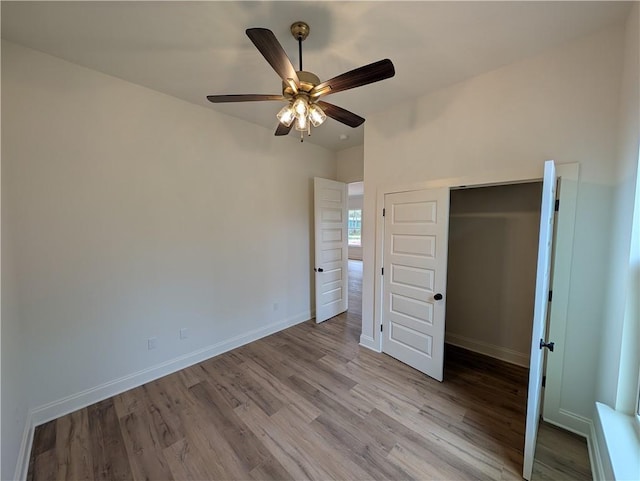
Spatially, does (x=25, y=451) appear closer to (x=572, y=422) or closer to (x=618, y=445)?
(x=618, y=445)

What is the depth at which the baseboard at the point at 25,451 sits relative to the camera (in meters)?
1.51

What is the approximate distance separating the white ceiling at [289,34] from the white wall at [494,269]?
1.40 meters

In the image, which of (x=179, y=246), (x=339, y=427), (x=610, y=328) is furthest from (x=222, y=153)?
(x=610, y=328)

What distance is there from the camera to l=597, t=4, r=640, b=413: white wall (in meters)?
1.40

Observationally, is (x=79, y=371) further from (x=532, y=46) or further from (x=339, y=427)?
(x=532, y=46)

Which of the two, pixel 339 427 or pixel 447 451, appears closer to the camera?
pixel 447 451

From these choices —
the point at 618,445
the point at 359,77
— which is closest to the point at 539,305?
the point at 618,445

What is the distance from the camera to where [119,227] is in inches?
90.0

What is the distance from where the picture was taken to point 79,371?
6.98 ft

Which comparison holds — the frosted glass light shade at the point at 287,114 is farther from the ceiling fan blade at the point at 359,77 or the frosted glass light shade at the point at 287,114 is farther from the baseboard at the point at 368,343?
the baseboard at the point at 368,343

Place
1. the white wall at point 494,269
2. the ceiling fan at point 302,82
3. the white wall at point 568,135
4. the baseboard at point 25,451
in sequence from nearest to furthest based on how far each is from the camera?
the ceiling fan at point 302,82 → the baseboard at point 25,451 → the white wall at point 568,135 → the white wall at point 494,269

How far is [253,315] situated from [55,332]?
1.87m

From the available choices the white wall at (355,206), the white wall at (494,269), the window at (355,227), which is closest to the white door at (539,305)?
the white wall at (494,269)

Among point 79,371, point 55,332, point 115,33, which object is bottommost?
point 79,371
